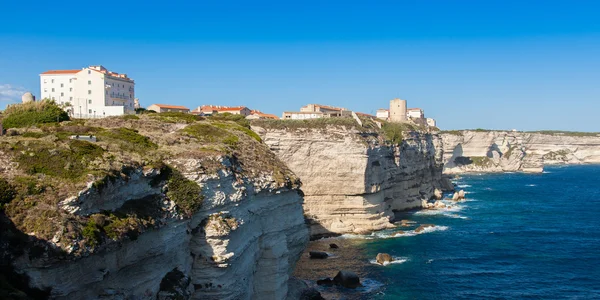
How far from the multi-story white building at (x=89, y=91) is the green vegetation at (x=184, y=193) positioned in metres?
35.2

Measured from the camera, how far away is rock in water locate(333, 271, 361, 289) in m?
37.7

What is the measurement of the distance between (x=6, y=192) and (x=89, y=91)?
43.8 meters

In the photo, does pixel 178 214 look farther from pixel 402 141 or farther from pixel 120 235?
pixel 402 141

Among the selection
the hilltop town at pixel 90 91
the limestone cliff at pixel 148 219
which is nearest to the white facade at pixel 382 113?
the hilltop town at pixel 90 91

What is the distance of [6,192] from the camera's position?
54.7 feet

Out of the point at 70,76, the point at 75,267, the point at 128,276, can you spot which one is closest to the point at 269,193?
the point at 128,276

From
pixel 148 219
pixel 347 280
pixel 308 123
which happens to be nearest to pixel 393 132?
pixel 308 123

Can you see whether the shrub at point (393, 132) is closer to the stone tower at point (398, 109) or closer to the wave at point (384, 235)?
the wave at point (384, 235)

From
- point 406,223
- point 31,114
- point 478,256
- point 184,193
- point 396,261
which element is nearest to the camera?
point 184,193

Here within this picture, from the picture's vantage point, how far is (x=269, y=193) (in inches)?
1120

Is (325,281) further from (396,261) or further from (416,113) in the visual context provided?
(416,113)

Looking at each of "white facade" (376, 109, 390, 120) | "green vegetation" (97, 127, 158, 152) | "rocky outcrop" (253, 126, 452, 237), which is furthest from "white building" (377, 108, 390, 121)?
"green vegetation" (97, 127, 158, 152)

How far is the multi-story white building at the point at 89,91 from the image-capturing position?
5569 cm

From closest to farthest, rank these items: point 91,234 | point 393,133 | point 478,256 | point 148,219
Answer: point 91,234
point 148,219
point 478,256
point 393,133
